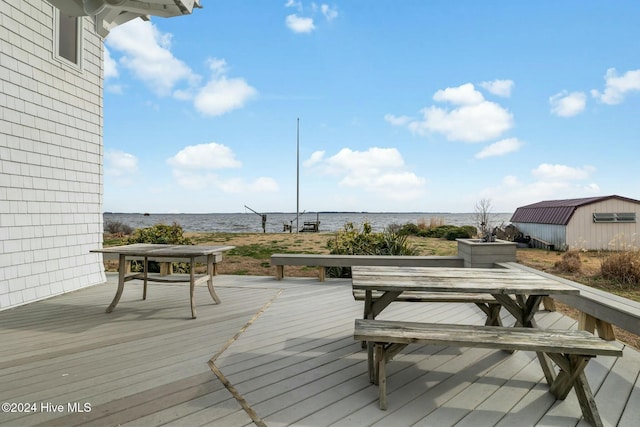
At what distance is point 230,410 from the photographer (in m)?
1.84

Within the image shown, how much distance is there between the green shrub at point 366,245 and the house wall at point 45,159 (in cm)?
419

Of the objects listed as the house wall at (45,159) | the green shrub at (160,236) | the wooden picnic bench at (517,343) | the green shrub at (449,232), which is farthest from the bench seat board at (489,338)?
the green shrub at (449,232)

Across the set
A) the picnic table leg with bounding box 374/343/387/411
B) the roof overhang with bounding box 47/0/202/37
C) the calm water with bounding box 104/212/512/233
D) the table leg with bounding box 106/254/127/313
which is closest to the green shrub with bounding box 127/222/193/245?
the calm water with bounding box 104/212/512/233

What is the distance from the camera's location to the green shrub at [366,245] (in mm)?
6504

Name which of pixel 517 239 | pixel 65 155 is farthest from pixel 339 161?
pixel 65 155

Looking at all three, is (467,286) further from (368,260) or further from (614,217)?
(614,217)

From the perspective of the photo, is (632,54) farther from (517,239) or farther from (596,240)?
(517,239)

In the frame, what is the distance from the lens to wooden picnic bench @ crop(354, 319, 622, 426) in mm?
1731

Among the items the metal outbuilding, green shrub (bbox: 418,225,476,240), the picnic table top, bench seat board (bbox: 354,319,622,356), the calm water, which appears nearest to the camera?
bench seat board (bbox: 354,319,622,356)

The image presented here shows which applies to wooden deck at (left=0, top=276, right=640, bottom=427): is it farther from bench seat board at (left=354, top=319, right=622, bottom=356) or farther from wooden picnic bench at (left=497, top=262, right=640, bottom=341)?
bench seat board at (left=354, top=319, right=622, bottom=356)

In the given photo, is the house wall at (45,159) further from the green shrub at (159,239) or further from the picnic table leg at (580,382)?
the picnic table leg at (580,382)

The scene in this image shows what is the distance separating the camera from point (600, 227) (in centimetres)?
1252

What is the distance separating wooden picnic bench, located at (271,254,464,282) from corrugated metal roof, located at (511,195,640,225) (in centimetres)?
998

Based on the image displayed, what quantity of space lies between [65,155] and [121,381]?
4094 millimetres
